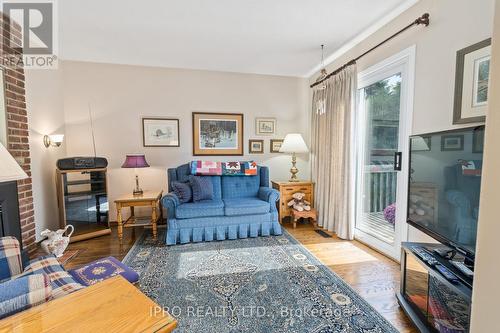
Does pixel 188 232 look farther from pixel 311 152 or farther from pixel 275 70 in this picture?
pixel 275 70

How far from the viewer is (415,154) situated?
5.74 feet

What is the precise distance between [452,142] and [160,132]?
349 cm

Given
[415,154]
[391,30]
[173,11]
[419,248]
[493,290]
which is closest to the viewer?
[493,290]

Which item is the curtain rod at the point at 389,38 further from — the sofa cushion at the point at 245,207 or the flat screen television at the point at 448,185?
the sofa cushion at the point at 245,207

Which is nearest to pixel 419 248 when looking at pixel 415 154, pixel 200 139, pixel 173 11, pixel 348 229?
pixel 415 154

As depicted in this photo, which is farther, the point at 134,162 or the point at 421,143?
the point at 134,162

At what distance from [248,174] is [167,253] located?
5.17 ft

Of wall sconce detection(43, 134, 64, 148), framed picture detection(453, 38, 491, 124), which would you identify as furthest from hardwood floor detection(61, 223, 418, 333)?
framed picture detection(453, 38, 491, 124)

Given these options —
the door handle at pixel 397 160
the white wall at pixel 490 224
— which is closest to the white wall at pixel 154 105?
the door handle at pixel 397 160

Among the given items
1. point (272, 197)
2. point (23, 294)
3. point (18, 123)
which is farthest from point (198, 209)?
point (23, 294)

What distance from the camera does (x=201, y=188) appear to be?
10.4 feet

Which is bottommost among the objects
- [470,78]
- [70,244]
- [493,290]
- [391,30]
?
[70,244]

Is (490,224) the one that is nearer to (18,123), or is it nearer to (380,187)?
(380,187)

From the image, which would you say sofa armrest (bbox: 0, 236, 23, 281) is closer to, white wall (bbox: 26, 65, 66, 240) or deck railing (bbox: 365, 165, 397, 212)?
white wall (bbox: 26, 65, 66, 240)
